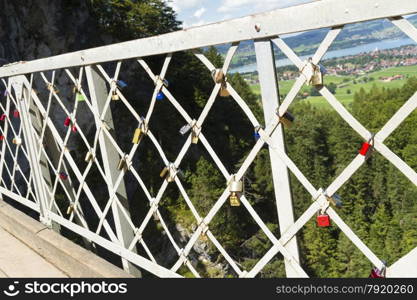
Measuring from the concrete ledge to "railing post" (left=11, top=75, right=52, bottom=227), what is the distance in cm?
14

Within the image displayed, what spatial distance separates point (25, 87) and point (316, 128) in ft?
140

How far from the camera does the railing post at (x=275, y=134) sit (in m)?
1.31

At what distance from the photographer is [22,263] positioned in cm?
273

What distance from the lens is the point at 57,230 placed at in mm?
3010

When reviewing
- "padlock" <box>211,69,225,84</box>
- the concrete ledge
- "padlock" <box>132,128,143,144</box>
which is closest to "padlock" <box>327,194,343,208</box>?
"padlock" <box>211,69,225,84</box>

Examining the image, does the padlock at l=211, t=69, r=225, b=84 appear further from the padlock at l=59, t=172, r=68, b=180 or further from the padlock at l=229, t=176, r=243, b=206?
the padlock at l=59, t=172, r=68, b=180

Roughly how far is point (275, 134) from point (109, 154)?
111 centimetres

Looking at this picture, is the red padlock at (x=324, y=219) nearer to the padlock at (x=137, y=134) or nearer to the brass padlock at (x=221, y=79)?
the brass padlock at (x=221, y=79)

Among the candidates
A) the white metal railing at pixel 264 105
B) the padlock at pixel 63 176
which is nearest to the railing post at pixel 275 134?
the white metal railing at pixel 264 105

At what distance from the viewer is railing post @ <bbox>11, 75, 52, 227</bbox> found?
284cm

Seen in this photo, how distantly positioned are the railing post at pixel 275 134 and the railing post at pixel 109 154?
104cm

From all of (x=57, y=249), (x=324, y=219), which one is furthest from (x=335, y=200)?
(x=57, y=249)

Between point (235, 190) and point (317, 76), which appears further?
point (235, 190)

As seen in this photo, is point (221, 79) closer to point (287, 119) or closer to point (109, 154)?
point (287, 119)
